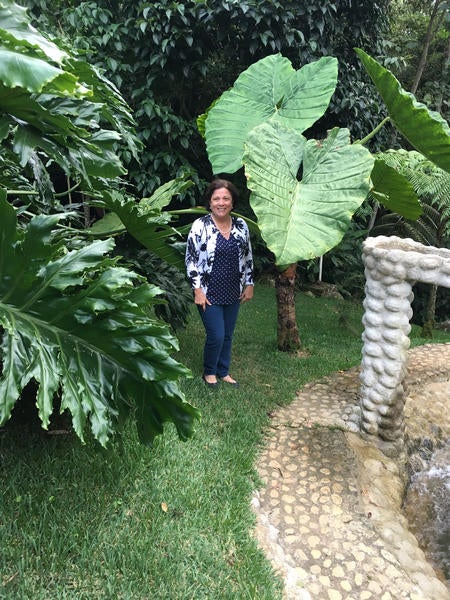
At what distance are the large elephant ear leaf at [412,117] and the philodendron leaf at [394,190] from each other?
229mm

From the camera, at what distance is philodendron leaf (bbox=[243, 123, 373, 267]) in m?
1.82

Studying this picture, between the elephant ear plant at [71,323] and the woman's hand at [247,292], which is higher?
the elephant ear plant at [71,323]

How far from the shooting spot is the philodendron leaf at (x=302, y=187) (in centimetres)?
182

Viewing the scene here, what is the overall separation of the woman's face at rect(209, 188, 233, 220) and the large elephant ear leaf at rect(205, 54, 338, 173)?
4.4 inches

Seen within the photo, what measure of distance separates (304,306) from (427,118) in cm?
363

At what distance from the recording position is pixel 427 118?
2.20 meters

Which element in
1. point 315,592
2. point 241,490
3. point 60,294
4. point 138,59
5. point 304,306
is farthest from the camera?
point 304,306

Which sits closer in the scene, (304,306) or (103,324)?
(103,324)

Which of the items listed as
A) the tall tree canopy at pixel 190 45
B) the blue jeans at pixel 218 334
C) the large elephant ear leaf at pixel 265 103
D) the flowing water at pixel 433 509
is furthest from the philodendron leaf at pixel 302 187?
the tall tree canopy at pixel 190 45

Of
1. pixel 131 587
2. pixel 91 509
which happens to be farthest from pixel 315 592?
pixel 91 509

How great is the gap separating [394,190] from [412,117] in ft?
1.87

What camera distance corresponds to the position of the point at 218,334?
288 centimetres

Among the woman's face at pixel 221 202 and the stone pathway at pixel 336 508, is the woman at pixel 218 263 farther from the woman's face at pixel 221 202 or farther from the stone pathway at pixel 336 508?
the stone pathway at pixel 336 508

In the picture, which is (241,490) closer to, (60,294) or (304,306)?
(60,294)
